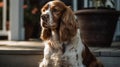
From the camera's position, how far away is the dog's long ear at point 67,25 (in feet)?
15.5

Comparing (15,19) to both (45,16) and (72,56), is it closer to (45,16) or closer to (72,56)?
(72,56)

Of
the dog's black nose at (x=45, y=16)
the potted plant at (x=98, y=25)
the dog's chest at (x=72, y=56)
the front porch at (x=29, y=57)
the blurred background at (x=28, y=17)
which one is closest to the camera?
the dog's black nose at (x=45, y=16)

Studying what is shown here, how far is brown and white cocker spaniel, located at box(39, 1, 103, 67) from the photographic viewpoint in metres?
4.73

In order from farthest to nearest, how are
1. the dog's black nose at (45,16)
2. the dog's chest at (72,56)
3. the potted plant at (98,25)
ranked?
the potted plant at (98,25), the dog's chest at (72,56), the dog's black nose at (45,16)

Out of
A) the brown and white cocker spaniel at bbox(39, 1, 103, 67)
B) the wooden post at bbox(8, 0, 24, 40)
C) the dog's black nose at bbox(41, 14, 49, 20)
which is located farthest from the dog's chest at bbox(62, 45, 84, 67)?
the wooden post at bbox(8, 0, 24, 40)

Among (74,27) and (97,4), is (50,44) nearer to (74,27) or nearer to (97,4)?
(74,27)

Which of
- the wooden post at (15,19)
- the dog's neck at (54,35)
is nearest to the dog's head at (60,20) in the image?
the dog's neck at (54,35)

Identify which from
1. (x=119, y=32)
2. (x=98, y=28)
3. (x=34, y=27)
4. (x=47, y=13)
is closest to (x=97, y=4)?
(x=98, y=28)

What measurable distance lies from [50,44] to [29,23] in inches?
191

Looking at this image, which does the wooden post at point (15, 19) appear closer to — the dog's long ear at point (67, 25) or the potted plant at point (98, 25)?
the potted plant at point (98, 25)

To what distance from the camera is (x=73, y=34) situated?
4816 mm

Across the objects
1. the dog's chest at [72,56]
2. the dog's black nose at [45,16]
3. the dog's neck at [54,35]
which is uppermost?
the dog's black nose at [45,16]

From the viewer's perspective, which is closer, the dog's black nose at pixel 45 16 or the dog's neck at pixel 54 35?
the dog's black nose at pixel 45 16

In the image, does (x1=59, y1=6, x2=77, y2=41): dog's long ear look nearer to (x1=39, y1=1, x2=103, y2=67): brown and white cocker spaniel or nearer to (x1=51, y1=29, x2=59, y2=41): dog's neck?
(x1=39, y1=1, x2=103, y2=67): brown and white cocker spaniel
